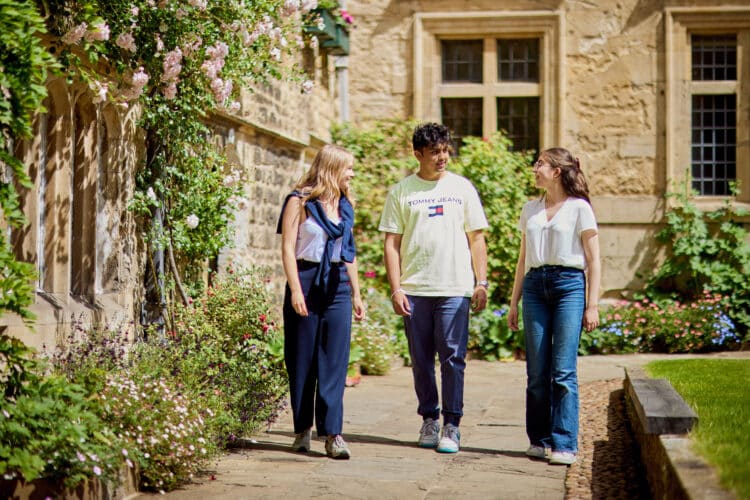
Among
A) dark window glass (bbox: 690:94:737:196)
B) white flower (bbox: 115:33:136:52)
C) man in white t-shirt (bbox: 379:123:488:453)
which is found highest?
dark window glass (bbox: 690:94:737:196)

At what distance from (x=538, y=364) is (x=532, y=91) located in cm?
848

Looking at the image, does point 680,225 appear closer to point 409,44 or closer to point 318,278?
point 409,44

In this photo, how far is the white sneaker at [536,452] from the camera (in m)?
5.84

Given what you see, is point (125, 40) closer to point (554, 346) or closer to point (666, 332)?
point (554, 346)

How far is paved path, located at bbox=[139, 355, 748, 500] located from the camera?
4.89 metres

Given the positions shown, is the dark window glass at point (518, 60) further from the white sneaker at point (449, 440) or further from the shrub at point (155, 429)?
the shrub at point (155, 429)

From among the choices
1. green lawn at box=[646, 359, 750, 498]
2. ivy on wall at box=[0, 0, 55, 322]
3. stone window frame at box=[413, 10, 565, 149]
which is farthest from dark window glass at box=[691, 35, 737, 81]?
ivy on wall at box=[0, 0, 55, 322]

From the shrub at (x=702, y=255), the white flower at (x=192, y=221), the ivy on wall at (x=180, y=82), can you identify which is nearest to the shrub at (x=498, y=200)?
the shrub at (x=702, y=255)

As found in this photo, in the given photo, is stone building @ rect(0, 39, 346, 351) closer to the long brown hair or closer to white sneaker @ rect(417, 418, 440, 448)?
white sneaker @ rect(417, 418, 440, 448)

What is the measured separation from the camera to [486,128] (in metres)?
13.9

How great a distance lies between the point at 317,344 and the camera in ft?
19.3

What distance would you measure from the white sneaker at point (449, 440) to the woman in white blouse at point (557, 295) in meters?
0.42

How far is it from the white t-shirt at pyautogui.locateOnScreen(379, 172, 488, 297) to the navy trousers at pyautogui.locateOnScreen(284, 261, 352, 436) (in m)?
0.44

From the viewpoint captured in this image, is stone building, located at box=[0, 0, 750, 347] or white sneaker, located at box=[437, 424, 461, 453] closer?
white sneaker, located at box=[437, 424, 461, 453]
